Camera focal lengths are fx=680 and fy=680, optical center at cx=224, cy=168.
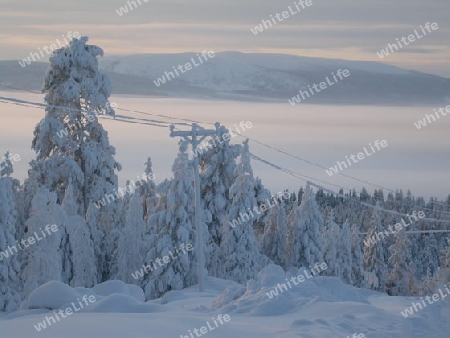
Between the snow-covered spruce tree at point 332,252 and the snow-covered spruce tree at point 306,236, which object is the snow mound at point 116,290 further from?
the snow-covered spruce tree at point 332,252

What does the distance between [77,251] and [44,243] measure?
3.94m

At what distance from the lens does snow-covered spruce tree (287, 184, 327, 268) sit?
1650 inches

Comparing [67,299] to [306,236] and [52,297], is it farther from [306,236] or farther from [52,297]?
[306,236]

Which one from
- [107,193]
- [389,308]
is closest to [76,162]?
[107,193]

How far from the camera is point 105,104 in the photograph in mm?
35000

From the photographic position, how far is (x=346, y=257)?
55656 millimetres

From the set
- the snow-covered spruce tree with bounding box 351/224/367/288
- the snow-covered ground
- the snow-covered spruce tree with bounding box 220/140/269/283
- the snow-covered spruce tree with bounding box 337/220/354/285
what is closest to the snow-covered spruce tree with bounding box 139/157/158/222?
the snow-covered spruce tree with bounding box 220/140/269/283

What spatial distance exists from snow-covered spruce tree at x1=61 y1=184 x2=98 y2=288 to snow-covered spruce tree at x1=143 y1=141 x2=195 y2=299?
3.69 meters

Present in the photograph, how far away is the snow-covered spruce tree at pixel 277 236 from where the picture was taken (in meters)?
42.6

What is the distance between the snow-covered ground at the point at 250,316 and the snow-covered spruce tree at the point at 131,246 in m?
16.5

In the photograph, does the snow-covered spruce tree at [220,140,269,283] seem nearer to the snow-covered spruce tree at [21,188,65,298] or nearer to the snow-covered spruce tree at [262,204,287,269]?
the snow-covered spruce tree at [262,204,287,269]

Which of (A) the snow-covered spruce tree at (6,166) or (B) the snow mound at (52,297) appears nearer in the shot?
(B) the snow mound at (52,297)

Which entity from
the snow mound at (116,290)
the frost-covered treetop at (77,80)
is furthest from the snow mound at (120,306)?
the frost-covered treetop at (77,80)

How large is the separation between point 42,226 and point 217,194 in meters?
11.2
